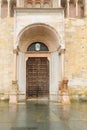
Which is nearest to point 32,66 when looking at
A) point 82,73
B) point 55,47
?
point 55,47

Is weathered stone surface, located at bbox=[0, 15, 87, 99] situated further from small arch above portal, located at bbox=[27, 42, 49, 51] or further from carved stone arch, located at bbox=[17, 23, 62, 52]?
small arch above portal, located at bbox=[27, 42, 49, 51]

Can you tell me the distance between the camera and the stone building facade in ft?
65.2

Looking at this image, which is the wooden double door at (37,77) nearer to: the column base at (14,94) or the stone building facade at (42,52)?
the stone building facade at (42,52)

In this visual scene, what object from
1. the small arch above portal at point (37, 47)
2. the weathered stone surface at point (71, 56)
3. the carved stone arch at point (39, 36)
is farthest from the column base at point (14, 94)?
the small arch above portal at point (37, 47)

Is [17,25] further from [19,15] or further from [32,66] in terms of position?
[32,66]

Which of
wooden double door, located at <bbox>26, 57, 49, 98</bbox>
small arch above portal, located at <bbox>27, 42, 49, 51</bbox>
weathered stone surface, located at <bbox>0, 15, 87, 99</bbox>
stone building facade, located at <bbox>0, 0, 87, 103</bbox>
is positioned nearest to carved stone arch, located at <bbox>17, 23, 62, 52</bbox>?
stone building facade, located at <bbox>0, 0, 87, 103</bbox>

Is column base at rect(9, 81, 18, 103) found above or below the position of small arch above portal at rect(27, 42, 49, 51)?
below

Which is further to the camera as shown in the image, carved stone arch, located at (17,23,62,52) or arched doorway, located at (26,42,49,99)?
arched doorway, located at (26,42,49,99)

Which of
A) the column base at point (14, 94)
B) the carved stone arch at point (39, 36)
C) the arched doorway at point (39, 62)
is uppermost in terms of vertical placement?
the carved stone arch at point (39, 36)

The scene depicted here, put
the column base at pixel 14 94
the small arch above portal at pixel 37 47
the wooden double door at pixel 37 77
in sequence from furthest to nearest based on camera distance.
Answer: the small arch above portal at pixel 37 47 → the wooden double door at pixel 37 77 → the column base at pixel 14 94

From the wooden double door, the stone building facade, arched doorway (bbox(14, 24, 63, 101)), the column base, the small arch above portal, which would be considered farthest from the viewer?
the small arch above portal

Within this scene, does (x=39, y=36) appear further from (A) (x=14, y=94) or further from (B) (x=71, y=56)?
(A) (x=14, y=94)

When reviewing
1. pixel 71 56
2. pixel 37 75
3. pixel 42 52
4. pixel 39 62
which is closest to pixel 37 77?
pixel 37 75

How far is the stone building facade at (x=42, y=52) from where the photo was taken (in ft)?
65.2
